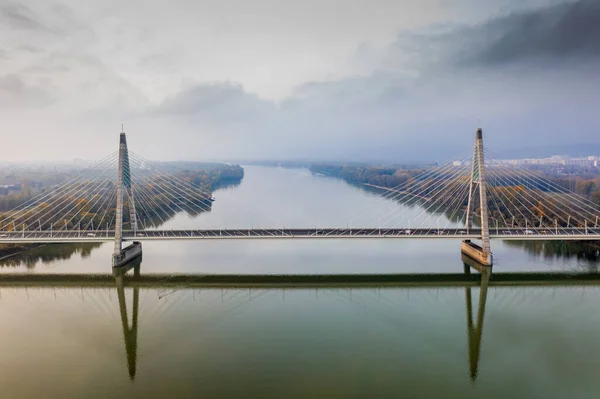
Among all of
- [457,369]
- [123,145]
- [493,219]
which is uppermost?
[123,145]

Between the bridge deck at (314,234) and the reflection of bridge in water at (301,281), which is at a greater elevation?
the bridge deck at (314,234)

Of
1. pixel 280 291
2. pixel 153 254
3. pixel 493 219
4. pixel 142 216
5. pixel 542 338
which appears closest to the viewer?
pixel 542 338

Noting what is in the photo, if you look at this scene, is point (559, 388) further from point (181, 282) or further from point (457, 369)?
point (181, 282)

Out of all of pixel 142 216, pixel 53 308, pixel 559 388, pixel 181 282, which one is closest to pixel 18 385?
pixel 53 308

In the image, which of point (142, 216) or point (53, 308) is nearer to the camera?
point (53, 308)

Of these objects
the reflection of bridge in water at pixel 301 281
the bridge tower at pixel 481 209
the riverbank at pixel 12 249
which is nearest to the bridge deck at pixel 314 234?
the bridge tower at pixel 481 209

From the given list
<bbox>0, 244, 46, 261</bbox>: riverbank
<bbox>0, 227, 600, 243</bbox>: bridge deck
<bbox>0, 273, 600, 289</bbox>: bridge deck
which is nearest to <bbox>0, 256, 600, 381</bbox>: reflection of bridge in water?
<bbox>0, 273, 600, 289</bbox>: bridge deck

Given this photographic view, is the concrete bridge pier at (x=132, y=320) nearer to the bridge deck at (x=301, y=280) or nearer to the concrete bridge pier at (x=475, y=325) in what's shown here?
the bridge deck at (x=301, y=280)
